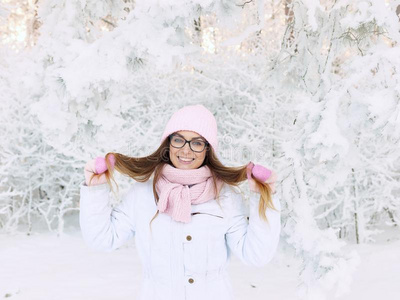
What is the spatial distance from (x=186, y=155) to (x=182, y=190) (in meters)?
0.20

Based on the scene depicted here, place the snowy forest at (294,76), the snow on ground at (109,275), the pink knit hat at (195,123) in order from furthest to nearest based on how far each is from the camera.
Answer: the snow on ground at (109,275), the snowy forest at (294,76), the pink knit hat at (195,123)

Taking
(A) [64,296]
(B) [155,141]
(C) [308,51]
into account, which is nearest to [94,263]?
(A) [64,296]

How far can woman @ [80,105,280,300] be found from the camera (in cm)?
224

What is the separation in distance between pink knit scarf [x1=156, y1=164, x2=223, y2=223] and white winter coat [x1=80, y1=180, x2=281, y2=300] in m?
0.06

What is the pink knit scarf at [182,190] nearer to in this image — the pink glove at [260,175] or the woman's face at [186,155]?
the woman's face at [186,155]

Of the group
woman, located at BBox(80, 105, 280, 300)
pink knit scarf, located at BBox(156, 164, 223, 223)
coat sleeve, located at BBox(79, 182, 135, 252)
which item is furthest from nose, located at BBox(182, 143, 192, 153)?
coat sleeve, located at BBox(79, 182, 135, 252)

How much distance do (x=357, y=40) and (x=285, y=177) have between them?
1.03 meters

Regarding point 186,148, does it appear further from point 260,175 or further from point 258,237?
point 258,237

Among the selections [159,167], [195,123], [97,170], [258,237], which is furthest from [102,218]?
[258,237]

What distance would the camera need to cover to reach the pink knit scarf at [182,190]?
2.23 m

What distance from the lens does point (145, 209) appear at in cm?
239

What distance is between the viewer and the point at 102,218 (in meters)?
2.26

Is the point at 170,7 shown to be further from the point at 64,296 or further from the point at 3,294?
the point at 3,294

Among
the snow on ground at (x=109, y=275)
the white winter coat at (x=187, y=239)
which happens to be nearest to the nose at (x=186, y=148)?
the white winter coat at (x=187, y=239)
